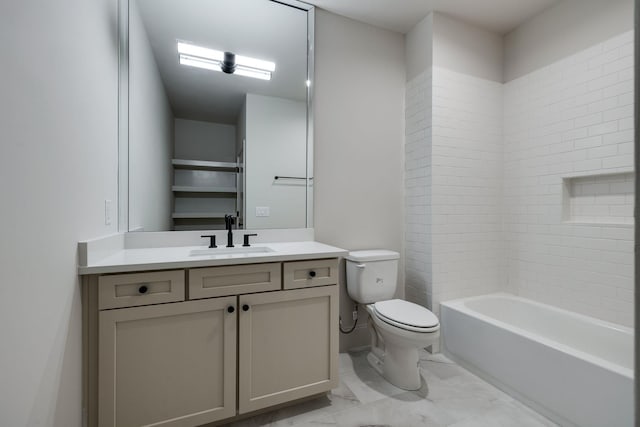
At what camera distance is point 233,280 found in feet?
4.68

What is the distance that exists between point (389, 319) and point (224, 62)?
200 centimetres

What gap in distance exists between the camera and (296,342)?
155 centimetres

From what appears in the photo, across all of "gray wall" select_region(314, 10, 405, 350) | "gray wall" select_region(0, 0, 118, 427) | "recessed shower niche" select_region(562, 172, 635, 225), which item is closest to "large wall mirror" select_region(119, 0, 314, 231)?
"gray wall" select_region(314, 10, 405, 350)

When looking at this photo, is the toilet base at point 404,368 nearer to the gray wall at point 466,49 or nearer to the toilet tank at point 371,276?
the toilet tank at point 371,276

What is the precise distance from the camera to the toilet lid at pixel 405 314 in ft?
5.65

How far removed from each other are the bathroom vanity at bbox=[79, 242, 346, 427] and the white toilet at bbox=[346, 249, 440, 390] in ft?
1.35

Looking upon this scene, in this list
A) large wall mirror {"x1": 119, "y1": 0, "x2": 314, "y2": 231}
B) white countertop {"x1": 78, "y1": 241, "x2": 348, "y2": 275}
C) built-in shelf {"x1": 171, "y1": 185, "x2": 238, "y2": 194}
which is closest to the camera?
white countertop {"x1": 78, "y1": 241, "x2": 348, "y2": 275}

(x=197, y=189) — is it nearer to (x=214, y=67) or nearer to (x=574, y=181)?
(x=214, y=67)

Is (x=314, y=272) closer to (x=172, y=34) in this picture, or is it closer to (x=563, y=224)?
(x=172, y=34)

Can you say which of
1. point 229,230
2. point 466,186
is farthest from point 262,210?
point 466,186

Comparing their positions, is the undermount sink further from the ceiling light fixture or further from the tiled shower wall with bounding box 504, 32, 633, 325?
the tiled shower wall with bounding box 504, 32, 633, 325

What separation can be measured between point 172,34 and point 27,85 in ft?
4.35

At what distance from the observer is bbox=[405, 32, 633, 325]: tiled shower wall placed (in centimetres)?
186

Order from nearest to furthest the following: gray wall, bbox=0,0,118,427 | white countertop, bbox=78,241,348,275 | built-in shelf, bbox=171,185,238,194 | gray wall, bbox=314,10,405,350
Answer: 1. gray wall, bbox=0,0,118,427
2. white countertop, bbox=78,241,348,275
3. built-in shelf, bbox=171,185,238,194
4. gray wall, bbox=314,10,405,350
